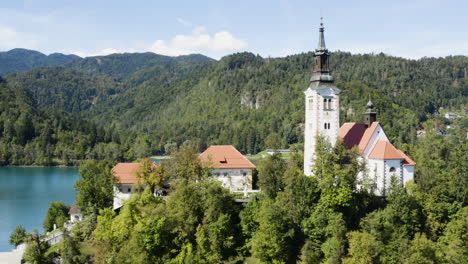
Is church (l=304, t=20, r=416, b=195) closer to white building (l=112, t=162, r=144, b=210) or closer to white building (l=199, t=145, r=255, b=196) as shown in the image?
white building (l=199, t=145, r=255, b=196)

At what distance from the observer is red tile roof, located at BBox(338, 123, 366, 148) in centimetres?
4637

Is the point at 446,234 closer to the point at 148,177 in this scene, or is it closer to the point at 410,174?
the point at 410,174

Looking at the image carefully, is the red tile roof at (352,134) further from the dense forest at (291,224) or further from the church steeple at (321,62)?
the church steeple at (321,62)

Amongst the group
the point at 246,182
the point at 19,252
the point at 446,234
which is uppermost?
the point at 246,182

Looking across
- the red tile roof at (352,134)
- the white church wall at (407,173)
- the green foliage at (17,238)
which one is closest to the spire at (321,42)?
the red tile roof at (352,134)

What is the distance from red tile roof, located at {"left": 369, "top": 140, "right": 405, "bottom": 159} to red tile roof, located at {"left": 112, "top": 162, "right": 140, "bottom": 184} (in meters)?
24.7

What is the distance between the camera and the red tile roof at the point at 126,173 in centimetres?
4753

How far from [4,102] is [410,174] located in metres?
155

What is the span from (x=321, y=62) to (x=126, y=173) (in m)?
24.0

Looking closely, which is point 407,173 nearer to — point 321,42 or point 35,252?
point 321,42

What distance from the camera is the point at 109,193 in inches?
1848

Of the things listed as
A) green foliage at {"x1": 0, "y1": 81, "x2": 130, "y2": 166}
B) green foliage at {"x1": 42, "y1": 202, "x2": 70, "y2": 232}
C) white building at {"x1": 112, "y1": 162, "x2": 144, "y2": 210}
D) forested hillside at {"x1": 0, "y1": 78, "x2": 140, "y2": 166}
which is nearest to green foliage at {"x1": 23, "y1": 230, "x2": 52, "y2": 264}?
green foliage at {"x1": 42, "y1": 202, "x2": 70, "y2": 232}

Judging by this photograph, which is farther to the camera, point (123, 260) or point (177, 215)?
point (177, 215)

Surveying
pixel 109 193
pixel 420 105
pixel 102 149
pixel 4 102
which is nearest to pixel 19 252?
pixel 109 193
